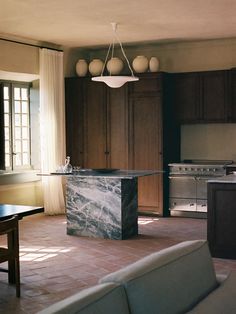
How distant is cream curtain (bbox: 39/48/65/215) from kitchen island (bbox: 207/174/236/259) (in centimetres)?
342

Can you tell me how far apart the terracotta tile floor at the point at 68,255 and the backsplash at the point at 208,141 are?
1.14m

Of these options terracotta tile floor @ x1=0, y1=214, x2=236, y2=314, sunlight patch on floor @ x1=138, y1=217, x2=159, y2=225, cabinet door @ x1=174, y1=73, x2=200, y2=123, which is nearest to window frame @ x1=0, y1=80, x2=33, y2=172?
terracotta tile floor @ x1=0, y1=214, x2=236, y2=314

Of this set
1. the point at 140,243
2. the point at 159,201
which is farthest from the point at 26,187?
the point at 140,243

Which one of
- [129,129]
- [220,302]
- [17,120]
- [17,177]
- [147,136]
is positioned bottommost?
[220,302]

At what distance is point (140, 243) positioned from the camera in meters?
6.17

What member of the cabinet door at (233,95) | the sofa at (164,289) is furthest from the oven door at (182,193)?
the sofa at (164,289)

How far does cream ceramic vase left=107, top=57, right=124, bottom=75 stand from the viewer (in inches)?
331

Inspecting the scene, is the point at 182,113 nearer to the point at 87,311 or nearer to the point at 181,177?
the point at 181,177

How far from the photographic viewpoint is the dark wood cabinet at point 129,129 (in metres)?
8.10

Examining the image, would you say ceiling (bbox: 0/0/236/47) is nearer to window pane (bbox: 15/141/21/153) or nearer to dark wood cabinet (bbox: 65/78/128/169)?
dark wood cabinet (bbox: 65/78/128/169)

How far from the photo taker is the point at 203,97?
Answer: 7980 millimetres

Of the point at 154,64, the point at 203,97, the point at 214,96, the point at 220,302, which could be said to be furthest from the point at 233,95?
the point at 220,302

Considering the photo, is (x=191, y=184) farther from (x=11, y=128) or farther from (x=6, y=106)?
(x=6, y=106)

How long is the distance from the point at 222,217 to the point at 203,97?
3021 millimetres
